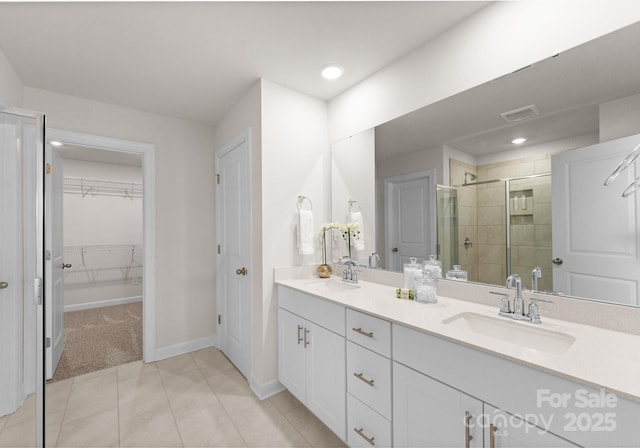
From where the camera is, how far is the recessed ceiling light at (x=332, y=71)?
206 cm

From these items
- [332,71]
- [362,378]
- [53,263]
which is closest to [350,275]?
[362,378]

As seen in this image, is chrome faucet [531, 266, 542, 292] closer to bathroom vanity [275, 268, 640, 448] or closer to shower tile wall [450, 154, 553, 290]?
shower tile wall [450, 154, 553, 290]

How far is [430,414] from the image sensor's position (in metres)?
1.17

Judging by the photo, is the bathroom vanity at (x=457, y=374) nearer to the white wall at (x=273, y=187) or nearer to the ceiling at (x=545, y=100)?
the white wall at (x=273, y=187)

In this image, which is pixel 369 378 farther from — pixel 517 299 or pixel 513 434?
pixel 517 299

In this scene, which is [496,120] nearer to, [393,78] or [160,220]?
[393,78]

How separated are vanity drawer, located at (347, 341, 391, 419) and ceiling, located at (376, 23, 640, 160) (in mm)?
1232

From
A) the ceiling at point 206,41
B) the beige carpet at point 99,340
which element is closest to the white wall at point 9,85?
the ceiling at point 206,41

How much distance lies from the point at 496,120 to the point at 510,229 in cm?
58

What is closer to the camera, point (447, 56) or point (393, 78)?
point (447, 56)

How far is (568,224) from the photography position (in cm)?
133

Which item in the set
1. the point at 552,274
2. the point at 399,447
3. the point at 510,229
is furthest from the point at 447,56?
the point at 399,447

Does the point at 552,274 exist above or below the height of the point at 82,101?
below

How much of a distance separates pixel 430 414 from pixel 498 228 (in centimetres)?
97
